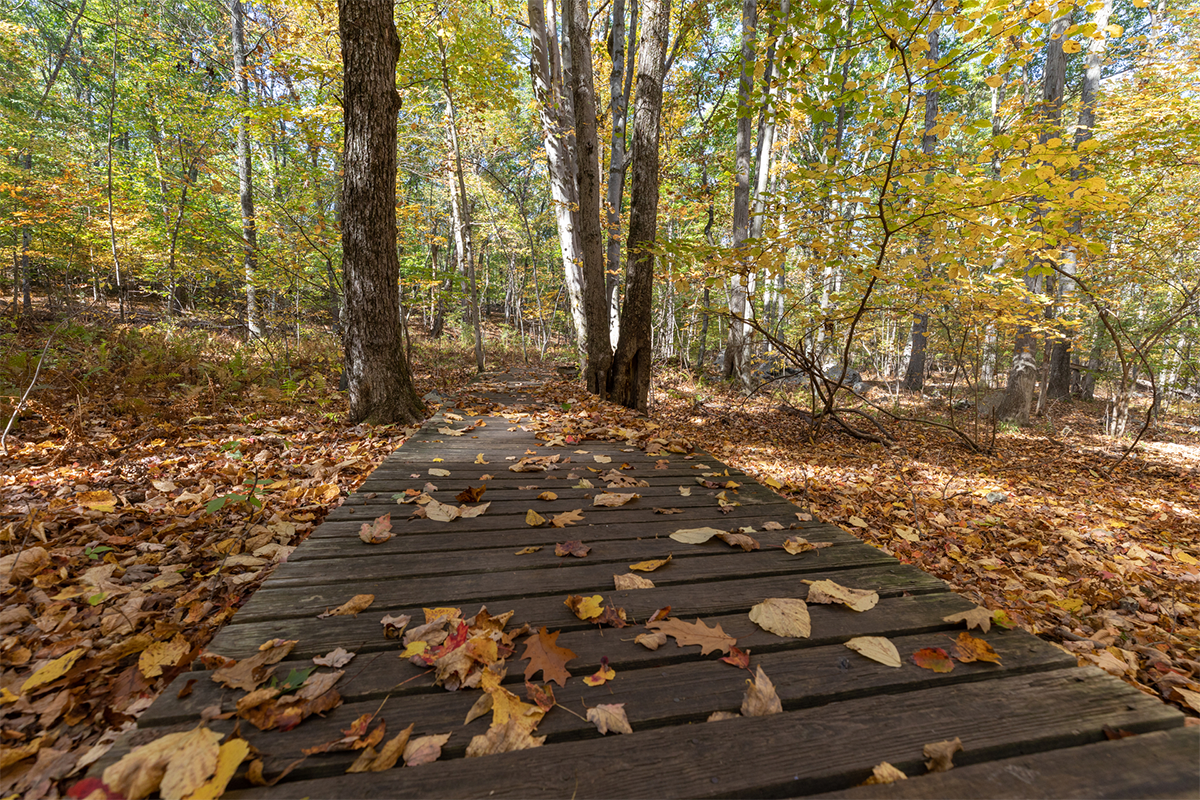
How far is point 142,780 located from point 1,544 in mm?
2243

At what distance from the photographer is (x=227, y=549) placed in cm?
229

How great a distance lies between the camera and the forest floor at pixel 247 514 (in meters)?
1.56

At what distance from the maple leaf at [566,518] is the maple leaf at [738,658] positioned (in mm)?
1146

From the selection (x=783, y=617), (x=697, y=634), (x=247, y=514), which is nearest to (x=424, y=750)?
(x=697, y=634)

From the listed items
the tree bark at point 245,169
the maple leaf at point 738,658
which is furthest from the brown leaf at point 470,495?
the tree bark at point 245,169

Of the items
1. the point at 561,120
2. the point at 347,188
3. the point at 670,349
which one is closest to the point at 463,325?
the point at 670,349

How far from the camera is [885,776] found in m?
1.04

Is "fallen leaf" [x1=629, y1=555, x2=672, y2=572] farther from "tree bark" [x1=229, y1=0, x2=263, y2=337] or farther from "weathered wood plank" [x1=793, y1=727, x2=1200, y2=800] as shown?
"tree bark" [x1=229, y1=0, x2=263, y2=337]

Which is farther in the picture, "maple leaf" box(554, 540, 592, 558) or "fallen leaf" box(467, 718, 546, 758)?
"maple leaf" box(554, 540, 592, 558)

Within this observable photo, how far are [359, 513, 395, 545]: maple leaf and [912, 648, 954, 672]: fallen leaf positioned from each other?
7.18ft

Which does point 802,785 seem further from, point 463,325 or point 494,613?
point 463,325

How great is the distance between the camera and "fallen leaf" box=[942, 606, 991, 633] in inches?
61.9

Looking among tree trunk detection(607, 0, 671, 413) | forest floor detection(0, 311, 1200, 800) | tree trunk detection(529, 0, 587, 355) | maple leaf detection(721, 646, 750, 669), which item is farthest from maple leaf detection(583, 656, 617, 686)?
tree trunk detection(529, 0, 587, 355)

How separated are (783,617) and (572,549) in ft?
3.01
